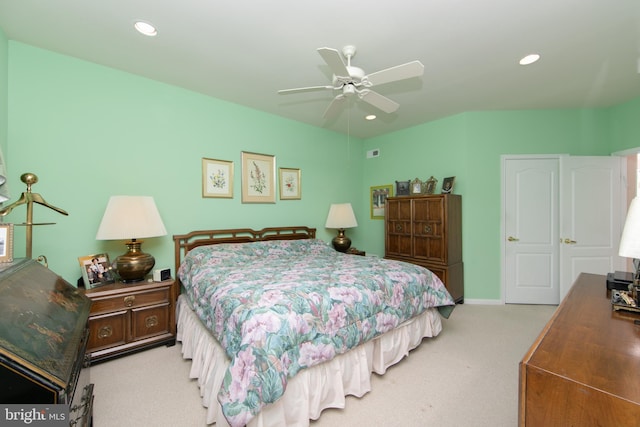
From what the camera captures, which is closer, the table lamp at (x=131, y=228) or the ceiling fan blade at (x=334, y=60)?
the ceiling fan blade at (x=334, y=60)

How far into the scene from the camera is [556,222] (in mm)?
3648

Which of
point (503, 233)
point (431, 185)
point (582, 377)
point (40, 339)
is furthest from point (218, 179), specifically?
point (503, 233)

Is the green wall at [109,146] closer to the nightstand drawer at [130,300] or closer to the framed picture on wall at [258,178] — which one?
the framed picture on wall at [258,178]

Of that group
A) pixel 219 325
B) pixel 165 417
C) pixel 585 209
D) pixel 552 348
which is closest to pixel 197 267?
pixel 219 325

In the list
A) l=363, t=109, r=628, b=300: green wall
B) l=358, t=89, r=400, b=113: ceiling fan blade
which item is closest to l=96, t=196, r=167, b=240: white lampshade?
l=358, t=89, r=400, b=113: ceiling fan blade

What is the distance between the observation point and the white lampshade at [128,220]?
7.50 feet

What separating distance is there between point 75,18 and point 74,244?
186 centimetres

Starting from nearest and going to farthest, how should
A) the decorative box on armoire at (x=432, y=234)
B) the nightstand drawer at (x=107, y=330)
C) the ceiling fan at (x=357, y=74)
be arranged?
the ceiling fan at (x=357, y=74) < the nightstand drawer at (x=107, y=330) < the decorative box on armoire at (x=432, y=234)

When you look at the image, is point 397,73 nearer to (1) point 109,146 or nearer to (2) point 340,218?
(2) point 340,218

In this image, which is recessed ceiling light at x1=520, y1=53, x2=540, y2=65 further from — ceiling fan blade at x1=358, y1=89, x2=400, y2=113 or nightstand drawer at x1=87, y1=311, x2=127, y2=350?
nightstand drawer at x1=87, y1=311, x2=127, y2=350

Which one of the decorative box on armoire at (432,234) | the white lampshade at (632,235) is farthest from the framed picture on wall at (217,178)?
the white lampshade at (632,235)

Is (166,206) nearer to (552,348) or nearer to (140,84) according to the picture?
(140,84)

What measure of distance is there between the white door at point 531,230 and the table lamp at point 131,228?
4.36 meters

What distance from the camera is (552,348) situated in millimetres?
967
